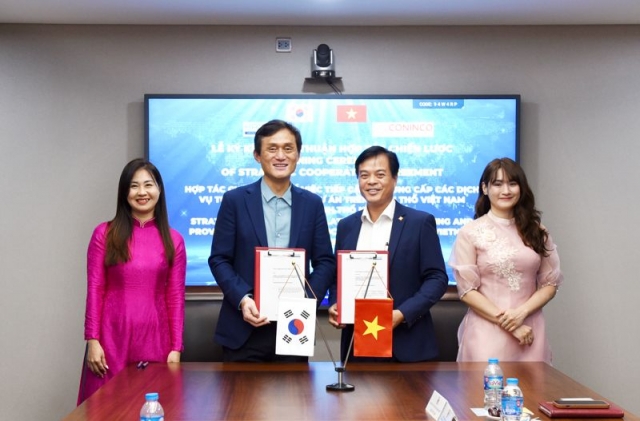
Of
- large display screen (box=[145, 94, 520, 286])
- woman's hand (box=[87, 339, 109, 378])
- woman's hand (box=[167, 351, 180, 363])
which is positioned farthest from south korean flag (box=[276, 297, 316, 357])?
large display screen (box=[145, 94, 520, 286])

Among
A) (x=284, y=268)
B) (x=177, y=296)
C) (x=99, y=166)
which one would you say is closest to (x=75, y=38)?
(x=99, y=166)

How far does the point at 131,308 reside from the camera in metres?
3.51

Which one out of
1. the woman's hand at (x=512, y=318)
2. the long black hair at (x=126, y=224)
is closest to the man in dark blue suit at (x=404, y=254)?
the woman's hand at (x=512, y=318)

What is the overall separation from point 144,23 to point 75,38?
17.6 inches

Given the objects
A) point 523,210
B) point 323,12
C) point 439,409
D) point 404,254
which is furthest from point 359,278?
point 323,12

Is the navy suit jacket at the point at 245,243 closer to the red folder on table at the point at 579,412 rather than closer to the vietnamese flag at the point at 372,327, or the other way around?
the vietnamese flag at the point at 372,327

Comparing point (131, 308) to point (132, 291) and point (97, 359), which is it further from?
point (97, 359)

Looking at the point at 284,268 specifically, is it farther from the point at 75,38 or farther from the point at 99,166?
the point at 75,38

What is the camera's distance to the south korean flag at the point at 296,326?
9.45 feet

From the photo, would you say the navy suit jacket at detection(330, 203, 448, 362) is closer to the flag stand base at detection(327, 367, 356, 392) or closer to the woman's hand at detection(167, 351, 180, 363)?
the flag stand base at detection(327, 367, 356, 392)

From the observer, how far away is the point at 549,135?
204 inches

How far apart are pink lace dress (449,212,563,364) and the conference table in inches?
15.7

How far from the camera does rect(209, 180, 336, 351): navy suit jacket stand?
3342 mm

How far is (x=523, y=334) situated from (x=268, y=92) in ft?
7.60
